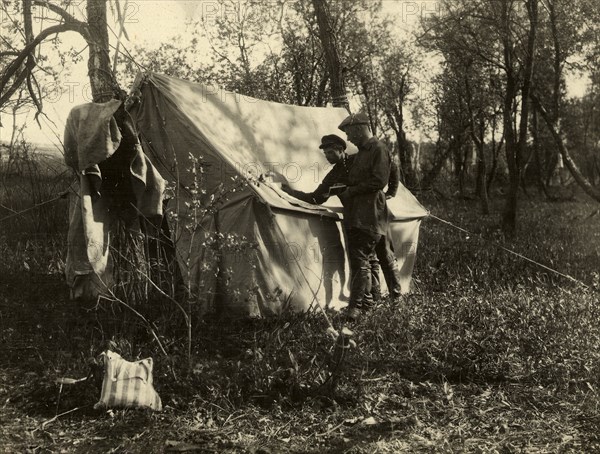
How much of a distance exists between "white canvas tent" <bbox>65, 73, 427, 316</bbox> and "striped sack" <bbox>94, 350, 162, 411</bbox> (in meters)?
1.26

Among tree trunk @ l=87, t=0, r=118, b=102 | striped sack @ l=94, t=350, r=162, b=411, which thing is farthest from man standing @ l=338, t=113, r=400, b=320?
tree trunk @ l=87, t=0, r=118, b=102

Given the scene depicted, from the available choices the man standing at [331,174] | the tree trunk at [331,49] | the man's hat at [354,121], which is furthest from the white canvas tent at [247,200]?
the tree trunk at [331,49]

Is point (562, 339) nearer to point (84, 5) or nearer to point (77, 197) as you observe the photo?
point (77, 197)

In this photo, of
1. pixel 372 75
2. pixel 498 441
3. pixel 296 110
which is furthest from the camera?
pixel 372 75

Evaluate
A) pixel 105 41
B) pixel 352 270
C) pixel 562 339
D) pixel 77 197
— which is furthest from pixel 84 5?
pixel 562 339

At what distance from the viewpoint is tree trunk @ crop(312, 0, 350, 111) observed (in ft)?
29.8

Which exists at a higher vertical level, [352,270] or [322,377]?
[352,270]

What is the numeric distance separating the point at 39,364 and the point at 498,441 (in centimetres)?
306

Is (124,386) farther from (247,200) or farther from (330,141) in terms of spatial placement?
(330,141)

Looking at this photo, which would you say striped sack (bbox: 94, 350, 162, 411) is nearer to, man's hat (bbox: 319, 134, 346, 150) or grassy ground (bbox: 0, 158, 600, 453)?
grassy ground (bbox: 0, 158, 600, 453)

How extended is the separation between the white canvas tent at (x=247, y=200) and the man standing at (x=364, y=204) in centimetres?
27

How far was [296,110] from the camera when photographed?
770 cm

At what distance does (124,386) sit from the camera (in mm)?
3775

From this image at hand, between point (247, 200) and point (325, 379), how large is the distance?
83.9 inches
